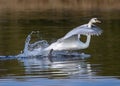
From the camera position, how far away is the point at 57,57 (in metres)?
18.5

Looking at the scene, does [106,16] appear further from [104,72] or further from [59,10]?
[104,72]

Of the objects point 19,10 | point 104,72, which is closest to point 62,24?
point 19,10

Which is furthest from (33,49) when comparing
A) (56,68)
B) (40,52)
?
(56,68)

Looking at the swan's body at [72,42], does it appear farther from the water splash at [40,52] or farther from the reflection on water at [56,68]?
the reflection on water at [56,68]

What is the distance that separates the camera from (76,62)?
16922 mm

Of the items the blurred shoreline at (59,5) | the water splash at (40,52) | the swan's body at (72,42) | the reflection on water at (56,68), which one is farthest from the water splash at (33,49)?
the blurred shoreline at (59,5)

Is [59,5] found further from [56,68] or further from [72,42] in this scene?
[56,68]

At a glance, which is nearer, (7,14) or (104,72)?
(104,72)

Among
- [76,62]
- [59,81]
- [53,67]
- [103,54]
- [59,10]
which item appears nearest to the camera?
[59,81]

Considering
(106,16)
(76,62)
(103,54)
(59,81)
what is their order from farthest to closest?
(106,16) → (103,54) → (76,62) → (59,81)

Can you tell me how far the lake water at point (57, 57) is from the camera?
13.5m

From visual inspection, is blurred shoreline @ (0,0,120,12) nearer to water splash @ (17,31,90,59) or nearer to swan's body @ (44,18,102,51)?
water splash @ (17,31,90,59)

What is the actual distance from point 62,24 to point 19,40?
7319 millimetres

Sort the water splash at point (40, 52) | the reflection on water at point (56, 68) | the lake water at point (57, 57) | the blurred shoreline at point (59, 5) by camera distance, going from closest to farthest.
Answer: the lake water at point (57, 57), the reflection on water at point (56, 68), the water splash at point (40, 52), the blurred shoreline at point (59, 5)
